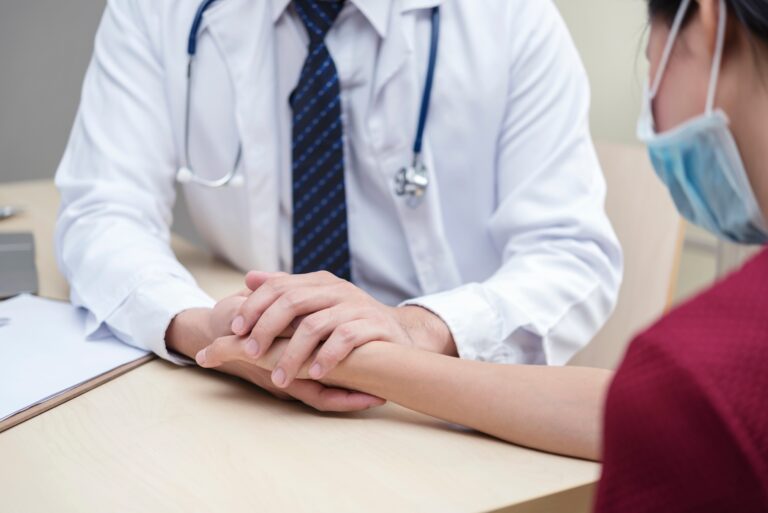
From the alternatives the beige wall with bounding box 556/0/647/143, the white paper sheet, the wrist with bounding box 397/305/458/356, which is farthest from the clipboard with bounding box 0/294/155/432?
the beige wall with bounding box 556/0/647/143

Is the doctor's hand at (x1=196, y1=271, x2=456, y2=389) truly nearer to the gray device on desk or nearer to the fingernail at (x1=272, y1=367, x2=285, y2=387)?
the fingernail at (x1=272, y1=367, x2=285, y2=387)

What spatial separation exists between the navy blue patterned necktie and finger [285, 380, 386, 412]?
0.45m

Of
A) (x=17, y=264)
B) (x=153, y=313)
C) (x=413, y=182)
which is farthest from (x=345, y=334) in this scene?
(x=17, y=264)

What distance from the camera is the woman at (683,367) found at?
45 cm

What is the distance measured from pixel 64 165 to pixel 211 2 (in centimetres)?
33

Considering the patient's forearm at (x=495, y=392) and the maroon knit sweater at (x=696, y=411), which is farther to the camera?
the patient's forearm at (x=495, y=392)

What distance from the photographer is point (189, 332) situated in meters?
1.05

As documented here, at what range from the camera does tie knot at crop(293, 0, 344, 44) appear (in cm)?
131

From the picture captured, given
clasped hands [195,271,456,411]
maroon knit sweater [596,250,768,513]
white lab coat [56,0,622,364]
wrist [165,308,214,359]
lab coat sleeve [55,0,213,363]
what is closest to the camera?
maroon knit sweater [596,250,768,513]

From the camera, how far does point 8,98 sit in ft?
8.18

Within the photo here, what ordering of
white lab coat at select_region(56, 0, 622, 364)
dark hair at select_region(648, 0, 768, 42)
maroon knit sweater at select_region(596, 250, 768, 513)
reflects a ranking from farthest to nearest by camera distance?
white lab coat at select_region(56, 0, 622, 364), dark hair at select_region(648, 0, 768, 42), maroon knit sweater at select_region(596, 250, 768, 513)

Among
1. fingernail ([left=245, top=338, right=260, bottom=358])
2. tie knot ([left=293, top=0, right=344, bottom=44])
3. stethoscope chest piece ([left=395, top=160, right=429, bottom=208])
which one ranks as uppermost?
tie knot ([left=293, top=0, right=344, bottom=44])

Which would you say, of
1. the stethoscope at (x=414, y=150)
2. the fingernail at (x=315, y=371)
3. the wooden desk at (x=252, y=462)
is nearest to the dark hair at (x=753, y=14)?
the wooden desk at (x=252, y=462)

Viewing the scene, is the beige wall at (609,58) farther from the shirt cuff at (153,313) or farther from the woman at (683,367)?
the shirt cuff at (153,313)
